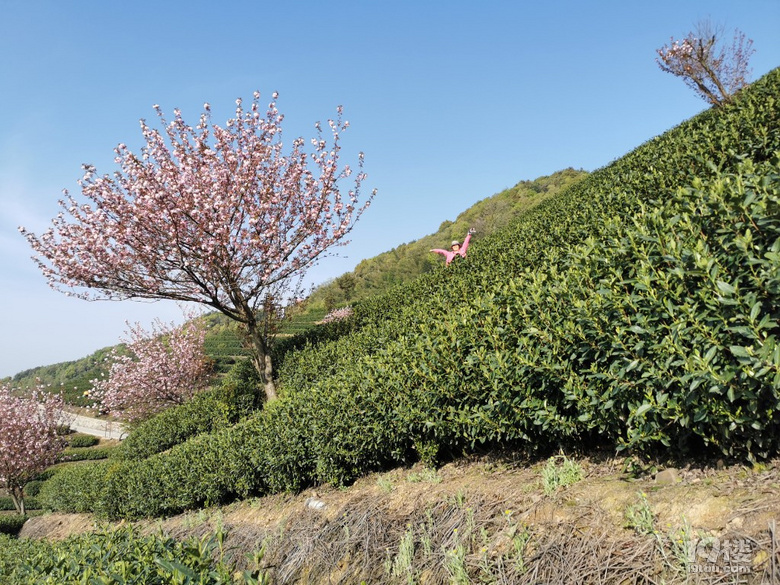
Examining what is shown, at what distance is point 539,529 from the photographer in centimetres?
301

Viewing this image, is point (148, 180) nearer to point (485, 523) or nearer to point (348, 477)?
point (348, 477)

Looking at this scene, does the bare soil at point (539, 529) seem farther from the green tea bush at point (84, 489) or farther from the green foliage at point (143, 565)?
the green tea bush at point (84, 489)

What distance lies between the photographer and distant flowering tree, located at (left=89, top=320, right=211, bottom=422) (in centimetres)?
1847

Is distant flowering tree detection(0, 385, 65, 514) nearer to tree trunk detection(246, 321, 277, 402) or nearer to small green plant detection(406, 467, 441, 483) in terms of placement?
tree trunk detection(246, 321, 277, 402)

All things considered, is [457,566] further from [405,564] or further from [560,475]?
[560,475]

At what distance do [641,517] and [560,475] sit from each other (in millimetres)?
802

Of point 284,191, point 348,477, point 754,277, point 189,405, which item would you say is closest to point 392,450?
point 348,477

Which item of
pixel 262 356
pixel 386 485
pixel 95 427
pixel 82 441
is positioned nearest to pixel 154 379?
pixel 262 356

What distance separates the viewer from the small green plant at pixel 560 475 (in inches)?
132

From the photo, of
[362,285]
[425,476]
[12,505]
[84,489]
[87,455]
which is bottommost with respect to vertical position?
[12,505]

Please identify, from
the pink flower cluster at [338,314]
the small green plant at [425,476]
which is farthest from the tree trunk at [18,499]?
the small green plant at [425,476]

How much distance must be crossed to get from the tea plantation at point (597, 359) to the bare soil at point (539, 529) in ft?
1.02

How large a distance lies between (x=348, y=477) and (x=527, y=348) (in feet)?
9.80

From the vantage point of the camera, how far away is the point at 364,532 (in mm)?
3854
